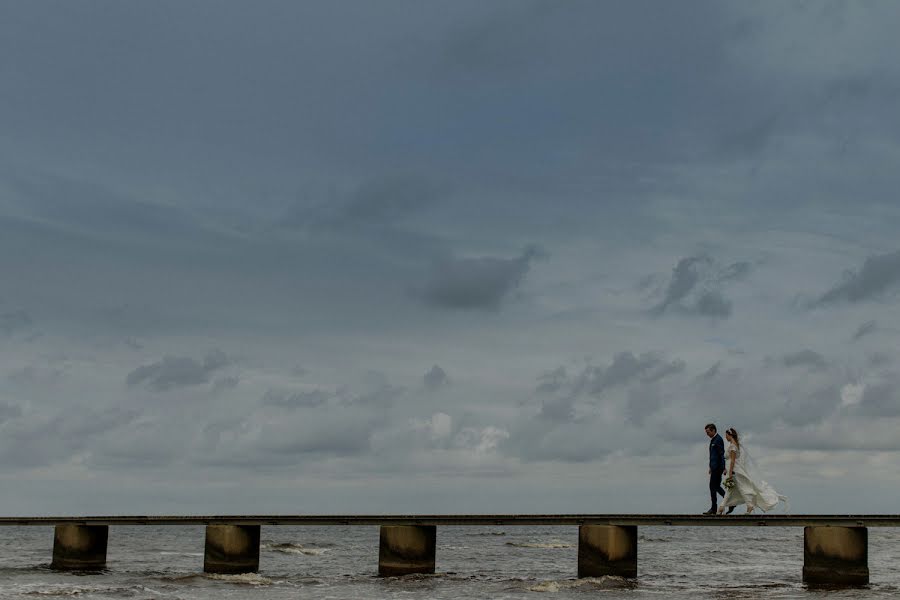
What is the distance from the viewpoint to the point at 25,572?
31766mm

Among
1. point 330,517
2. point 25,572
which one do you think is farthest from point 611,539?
point 25,572

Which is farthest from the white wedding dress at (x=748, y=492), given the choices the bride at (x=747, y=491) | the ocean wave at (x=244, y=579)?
the ocean wave at (x=244, y=579)

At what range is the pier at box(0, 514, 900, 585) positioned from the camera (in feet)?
73.8

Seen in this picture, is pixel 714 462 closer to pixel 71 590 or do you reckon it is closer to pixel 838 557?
A: pixel 838 557

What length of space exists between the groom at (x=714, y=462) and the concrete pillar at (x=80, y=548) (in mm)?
18307

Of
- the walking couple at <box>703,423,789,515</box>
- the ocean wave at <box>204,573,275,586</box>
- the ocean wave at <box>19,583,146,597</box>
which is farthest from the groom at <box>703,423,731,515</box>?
the ocean wave at <box>19,583,146,597</box>

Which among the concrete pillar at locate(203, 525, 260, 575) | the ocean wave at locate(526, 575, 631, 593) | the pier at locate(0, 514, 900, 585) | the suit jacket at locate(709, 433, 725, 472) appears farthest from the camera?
the concrete pillar at locate(203, 525, 260, 575)

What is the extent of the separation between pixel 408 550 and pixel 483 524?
214cm

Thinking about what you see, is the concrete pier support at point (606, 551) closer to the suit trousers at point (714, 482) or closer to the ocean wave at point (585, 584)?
the ocean wave at point (585, 584)

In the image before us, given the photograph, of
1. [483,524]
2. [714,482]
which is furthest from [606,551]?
[483,524]

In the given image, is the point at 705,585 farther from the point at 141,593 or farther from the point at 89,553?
the point at 89,553

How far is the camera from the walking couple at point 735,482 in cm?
2303

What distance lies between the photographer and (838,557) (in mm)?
22406

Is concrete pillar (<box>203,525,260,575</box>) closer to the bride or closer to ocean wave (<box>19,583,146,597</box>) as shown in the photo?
ocean wave (<box>19,583,146,597</box>)
